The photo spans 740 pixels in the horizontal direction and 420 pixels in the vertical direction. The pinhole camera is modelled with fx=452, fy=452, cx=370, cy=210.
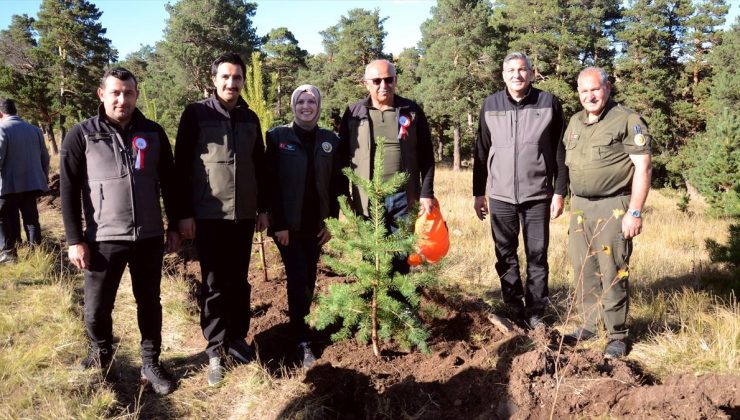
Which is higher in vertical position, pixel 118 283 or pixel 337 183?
pixel 337 183

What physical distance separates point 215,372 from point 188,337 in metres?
1.15

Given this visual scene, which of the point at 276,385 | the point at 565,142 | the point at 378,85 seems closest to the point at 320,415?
the point at 276,385

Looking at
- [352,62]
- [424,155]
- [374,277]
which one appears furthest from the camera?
[352,62]

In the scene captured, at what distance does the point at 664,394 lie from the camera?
230 centimetres

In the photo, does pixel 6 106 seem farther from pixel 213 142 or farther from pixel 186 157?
pixel 213 142

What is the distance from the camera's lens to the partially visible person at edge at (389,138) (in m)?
3.54

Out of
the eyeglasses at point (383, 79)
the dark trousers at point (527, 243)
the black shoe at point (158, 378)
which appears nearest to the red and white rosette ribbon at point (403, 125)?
the eyeglasses at point (383, 79)

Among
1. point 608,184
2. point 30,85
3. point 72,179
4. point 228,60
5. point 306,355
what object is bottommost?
point 306,355

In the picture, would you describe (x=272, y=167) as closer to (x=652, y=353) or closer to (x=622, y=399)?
(x=622, y=399)

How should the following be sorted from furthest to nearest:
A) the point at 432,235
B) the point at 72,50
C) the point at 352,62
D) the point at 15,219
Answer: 1. the point at 352,62
2. the point at 72,50
3. the point at 15,219
4. the point at 432,235

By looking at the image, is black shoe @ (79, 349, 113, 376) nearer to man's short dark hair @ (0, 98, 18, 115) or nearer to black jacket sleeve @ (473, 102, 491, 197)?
black jacket sleeve @ (473, 102, 491, 197)

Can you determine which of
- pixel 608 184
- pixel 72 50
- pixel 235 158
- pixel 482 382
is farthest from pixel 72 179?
pixel 72 50

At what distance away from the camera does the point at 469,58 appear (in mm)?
28844

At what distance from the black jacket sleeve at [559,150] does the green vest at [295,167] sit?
1960 mm
